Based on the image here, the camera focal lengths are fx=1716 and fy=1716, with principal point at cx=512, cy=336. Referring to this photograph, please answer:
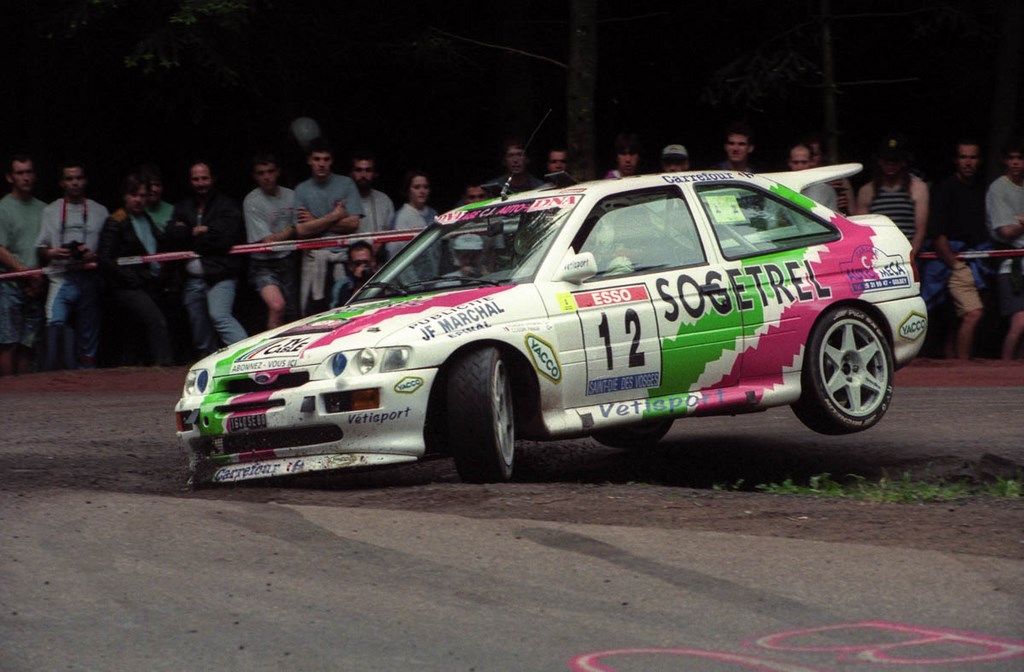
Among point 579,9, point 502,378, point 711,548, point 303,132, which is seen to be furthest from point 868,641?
point 303,132

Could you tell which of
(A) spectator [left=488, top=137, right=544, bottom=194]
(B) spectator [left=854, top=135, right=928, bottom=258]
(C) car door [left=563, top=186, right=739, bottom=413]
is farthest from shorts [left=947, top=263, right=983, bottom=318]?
(C) car door [left=563, top=186, right=739, bottom=413]

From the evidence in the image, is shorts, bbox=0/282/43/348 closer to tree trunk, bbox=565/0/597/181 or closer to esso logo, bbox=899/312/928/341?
tree trunk, bbox=565/0/597/181

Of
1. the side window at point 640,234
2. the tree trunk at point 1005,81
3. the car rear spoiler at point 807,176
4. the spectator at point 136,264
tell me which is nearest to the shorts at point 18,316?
the spectator at point 136,264

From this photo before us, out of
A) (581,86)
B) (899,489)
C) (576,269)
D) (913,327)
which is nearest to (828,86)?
(581,86)

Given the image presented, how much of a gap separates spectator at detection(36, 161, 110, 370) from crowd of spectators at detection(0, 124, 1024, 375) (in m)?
0.01

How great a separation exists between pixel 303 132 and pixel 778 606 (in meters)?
12.1

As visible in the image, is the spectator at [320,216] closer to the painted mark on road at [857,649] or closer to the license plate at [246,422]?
the license plate at [246,422]

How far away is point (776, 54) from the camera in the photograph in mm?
18859

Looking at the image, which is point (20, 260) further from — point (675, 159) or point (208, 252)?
point (675, 159)

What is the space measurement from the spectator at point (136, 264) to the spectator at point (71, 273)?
0.47ft

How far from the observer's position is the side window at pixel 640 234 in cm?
940

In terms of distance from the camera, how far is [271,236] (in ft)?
47.2

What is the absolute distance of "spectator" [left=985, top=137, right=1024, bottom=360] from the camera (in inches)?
574

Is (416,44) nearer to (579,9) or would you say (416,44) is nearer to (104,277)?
(579,9)
